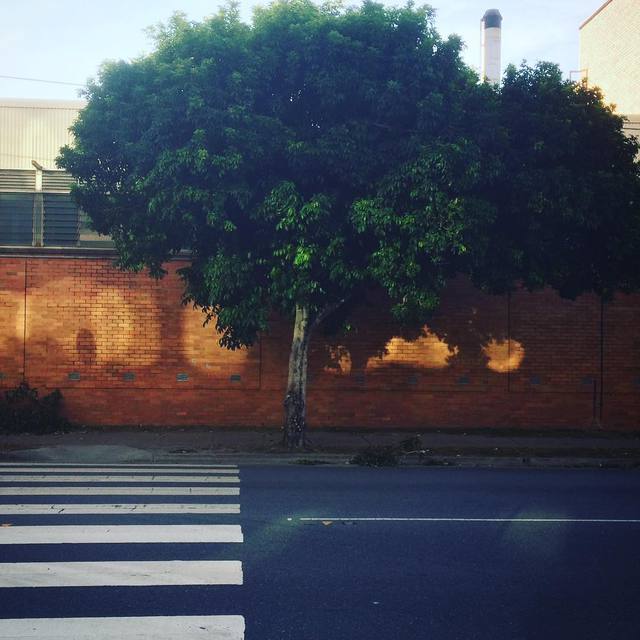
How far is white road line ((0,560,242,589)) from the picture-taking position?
6.24 m

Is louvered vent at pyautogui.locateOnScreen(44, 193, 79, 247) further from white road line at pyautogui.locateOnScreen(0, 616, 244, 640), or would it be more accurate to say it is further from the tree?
white road line at pyautogui.locateOnScreen(0, 616, 244, 640)

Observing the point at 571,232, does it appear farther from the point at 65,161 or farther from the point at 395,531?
the point at 65,161

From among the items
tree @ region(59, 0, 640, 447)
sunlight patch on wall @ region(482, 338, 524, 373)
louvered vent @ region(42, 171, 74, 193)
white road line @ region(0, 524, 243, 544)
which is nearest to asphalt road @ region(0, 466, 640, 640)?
white road line @ region(0, 524, 243, 544)

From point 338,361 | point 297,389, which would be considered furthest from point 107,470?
point 338,361

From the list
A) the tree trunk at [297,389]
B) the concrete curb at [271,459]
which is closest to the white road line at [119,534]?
the concrete curb at [271,459]

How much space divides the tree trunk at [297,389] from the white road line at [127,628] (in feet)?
28.9

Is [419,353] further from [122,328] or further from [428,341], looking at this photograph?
[122,328]

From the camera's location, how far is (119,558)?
690cm

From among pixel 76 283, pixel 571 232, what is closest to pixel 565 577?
pixel 571 232

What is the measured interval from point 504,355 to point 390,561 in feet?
39.2

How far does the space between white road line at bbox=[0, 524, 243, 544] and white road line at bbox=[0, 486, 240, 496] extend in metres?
1.79

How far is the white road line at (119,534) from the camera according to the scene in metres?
7.51

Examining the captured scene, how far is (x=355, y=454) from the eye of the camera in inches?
549

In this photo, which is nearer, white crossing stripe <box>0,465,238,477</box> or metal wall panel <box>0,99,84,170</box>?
white crossing stripe <box>0,465,238,477</box>
